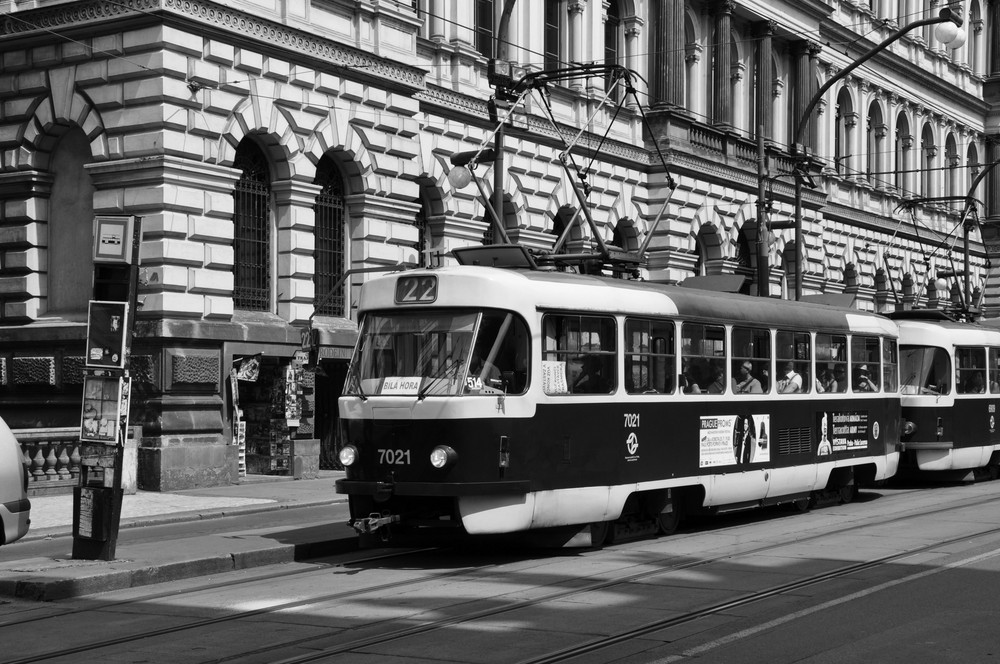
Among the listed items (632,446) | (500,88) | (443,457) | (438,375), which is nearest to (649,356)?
(632,446)

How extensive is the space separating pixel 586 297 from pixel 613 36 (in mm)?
23984

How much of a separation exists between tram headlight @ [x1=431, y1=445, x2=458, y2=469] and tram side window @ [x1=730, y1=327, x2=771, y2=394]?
510 cm

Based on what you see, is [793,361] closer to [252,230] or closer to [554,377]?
[554,377]

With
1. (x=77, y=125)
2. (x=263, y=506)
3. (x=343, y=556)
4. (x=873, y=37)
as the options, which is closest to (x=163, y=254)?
(x=77, y=125)

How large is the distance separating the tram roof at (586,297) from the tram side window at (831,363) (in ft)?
2.95

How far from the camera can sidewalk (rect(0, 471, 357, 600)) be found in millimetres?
12352

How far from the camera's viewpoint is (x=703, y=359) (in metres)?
16.9

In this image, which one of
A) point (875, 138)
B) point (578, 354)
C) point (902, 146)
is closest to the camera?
point (578, 354)

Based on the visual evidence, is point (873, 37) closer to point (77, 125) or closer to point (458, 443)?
point (77, 125)

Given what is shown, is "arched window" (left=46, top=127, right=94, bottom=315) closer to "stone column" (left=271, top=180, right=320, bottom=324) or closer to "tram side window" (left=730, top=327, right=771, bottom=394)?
"stone column" (left=271, top=180, right=320, bottom=324)

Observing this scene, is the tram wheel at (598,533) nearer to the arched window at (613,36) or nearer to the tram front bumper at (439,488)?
the tram front bumper at (439,488)

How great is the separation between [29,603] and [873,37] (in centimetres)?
4610

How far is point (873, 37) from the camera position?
52562 mm

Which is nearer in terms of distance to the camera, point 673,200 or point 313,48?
point 313,48
